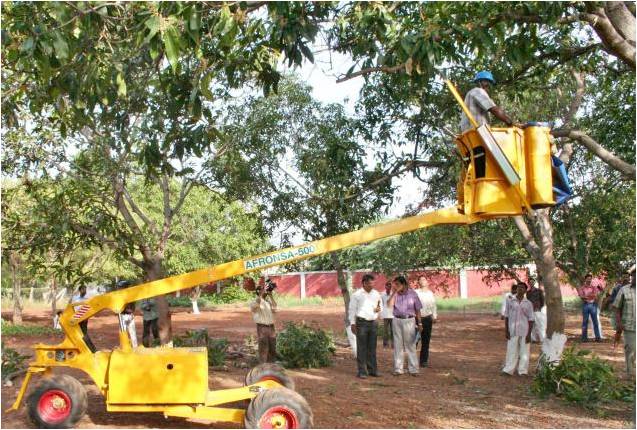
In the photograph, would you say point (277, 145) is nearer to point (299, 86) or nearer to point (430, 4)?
point (299, 86)

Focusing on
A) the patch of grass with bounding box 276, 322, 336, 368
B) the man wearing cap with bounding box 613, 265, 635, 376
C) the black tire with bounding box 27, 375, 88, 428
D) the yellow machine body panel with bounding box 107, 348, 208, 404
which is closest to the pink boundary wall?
the patch of grass with bounding box 276, 322, 336, 368

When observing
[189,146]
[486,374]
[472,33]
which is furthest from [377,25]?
[486,374]

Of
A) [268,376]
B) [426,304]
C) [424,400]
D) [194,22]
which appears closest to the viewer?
[194,22]

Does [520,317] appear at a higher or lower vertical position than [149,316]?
lower

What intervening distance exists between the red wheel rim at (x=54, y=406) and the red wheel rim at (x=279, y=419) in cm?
225

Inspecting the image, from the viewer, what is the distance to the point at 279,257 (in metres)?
7.15

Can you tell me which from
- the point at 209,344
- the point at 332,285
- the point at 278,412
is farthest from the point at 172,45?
the point at 332,285

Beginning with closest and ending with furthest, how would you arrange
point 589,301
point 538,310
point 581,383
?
point 581,383
point 538,310
point 589,301

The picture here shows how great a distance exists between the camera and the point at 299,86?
15.3 meters

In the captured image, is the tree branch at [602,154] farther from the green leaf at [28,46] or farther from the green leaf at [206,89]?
the green leaf at [28,46]

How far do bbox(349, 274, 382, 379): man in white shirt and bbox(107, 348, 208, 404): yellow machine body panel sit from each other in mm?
5381

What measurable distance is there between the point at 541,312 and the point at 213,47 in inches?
492

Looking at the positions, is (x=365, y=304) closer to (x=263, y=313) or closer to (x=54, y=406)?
(x=263, y=313)

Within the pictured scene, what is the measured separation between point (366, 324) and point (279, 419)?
211 inches
